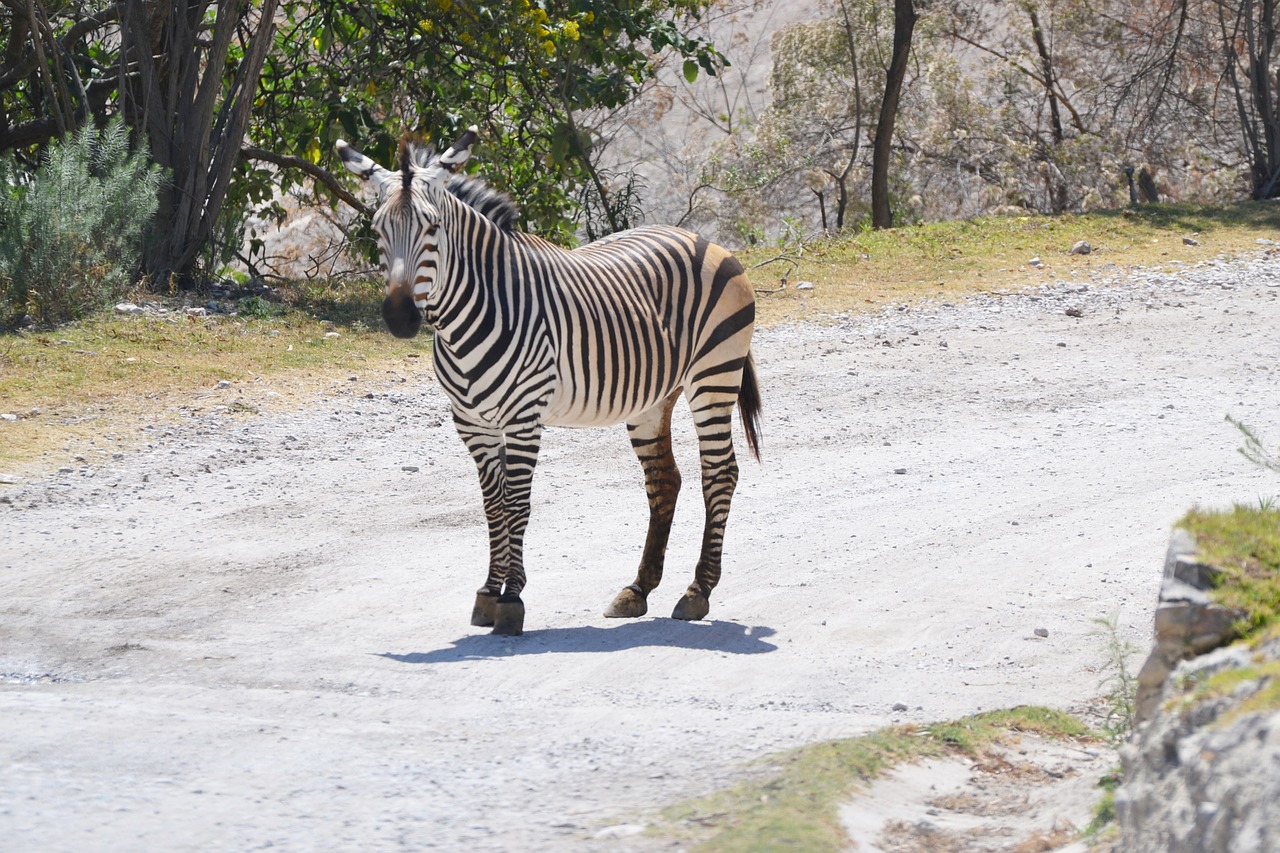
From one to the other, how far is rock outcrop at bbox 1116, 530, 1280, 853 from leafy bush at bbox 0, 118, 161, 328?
415 inches

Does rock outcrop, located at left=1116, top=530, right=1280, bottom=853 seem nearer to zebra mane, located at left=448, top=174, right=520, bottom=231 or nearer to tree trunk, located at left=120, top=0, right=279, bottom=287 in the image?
zebra mane, located at left=448, top=174, right=520, bottom=231

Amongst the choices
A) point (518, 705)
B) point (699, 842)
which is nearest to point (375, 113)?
point (518, 705)

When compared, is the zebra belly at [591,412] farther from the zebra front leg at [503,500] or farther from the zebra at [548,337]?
the zebra front leg at [503,500]

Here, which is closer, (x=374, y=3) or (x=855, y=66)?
(x=374, y=3)

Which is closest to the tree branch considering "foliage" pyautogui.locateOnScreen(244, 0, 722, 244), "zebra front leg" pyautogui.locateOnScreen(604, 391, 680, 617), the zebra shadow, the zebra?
"foliage" pyautogui.locateOnScreen(244, 0, 722, 244)

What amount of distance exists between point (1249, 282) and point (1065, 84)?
1033cm

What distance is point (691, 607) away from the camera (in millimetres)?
6711

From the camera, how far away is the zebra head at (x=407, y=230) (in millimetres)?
5953

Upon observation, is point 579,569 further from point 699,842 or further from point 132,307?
point 132,307

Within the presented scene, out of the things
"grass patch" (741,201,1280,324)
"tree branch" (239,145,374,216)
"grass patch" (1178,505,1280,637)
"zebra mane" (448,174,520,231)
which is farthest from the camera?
"tree branch" (239,145,374,216)

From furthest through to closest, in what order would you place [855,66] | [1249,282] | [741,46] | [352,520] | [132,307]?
[741,46]
[855,66]
[1249,282]
[132,307]
[352,520]

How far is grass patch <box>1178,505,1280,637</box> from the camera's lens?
12.2 ft

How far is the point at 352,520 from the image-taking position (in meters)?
8.46

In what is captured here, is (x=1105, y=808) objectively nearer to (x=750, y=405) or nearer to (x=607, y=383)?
(x=607, y=383)
